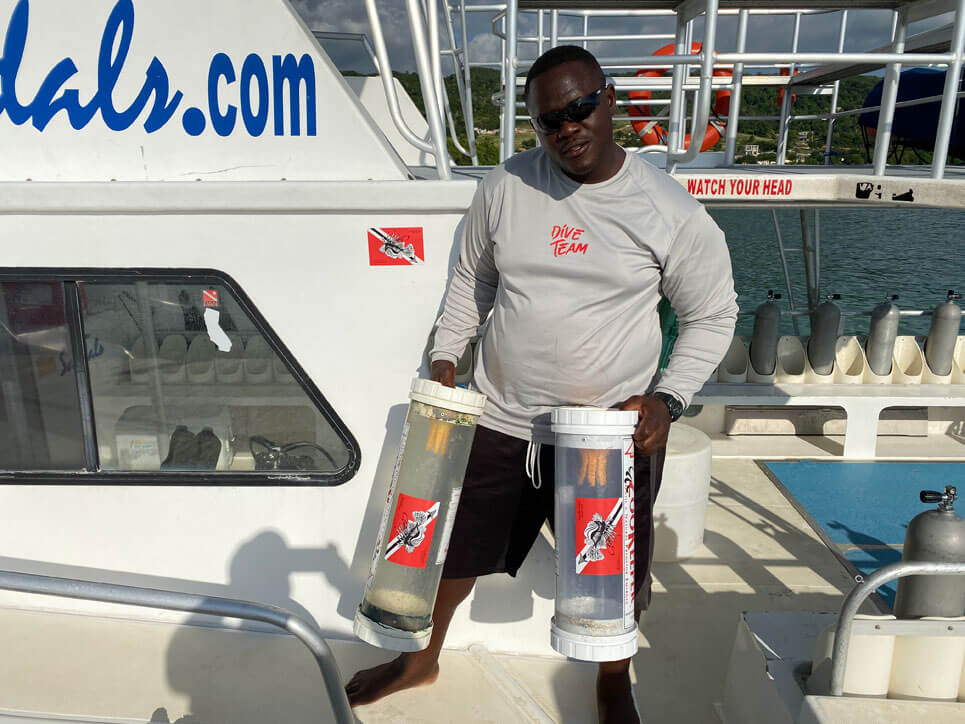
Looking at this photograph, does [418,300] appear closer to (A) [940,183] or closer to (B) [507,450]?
(B) [507,450]

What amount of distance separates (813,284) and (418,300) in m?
4.37

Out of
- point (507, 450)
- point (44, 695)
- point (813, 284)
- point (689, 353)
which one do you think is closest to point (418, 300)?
point (507, 450)

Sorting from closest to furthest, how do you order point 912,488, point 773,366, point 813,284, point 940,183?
point 940,183, point 912,488, point 773,366, point 813,284

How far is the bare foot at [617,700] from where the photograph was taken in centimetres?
224

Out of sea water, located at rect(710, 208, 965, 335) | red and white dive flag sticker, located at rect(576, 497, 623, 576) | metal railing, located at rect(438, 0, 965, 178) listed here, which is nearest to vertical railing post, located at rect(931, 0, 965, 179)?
metal railing, located at rect(438, 0, 965, 178)

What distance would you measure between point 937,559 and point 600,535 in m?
1.00

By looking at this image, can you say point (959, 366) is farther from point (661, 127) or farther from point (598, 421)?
point (661, 127)

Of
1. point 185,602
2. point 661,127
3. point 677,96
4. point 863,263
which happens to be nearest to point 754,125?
point 863,263

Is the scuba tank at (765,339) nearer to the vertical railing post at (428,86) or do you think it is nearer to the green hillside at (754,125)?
the green hillside at (754,125)

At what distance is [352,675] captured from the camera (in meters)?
2.52

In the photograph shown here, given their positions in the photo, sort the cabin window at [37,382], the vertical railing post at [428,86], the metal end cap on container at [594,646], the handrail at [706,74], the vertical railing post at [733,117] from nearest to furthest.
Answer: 1. the metal end cap on container at [594,646]
2. the vertical railing post at [428,86]
3. the handrail at [706,74]
4. the cabin window at [37,382]
5. the vertical railing post at [733,117]

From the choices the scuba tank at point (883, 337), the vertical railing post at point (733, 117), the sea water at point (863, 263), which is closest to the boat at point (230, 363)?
the vertical railing post at point (733, 117)

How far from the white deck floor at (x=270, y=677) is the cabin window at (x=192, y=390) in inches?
24.2

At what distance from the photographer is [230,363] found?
2.40 metres
